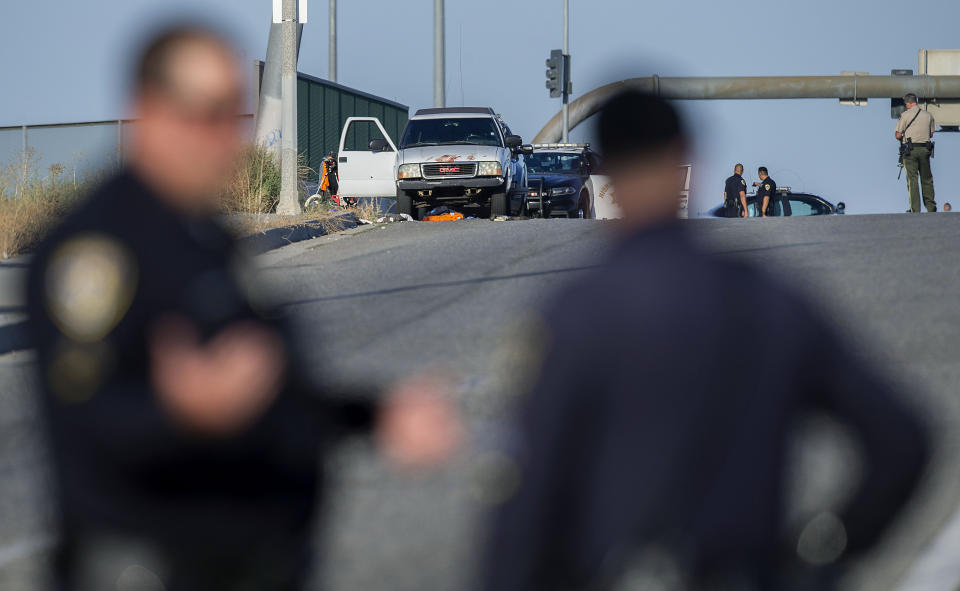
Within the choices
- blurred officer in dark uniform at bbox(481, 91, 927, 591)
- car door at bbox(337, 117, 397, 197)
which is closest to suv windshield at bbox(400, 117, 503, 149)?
car door at bbox(337, 117, 397, 197)

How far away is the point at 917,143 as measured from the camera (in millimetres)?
19188

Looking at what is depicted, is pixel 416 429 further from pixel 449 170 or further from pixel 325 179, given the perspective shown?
pixel 325 179

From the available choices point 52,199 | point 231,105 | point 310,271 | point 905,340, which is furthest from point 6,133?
point 231,105

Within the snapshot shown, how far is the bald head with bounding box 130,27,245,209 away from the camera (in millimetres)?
2205

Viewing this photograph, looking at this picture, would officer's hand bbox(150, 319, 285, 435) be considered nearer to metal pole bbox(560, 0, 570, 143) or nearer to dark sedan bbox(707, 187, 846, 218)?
dark sedan bbox(707, 187, 846, 218)

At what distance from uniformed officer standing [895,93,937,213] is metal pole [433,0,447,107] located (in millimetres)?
11827

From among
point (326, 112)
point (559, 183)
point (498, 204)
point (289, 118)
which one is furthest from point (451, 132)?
point (326, 112)

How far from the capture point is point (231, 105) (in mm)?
2295

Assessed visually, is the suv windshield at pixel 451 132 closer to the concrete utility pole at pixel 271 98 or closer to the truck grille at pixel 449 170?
the truck grille at pixel 449 170

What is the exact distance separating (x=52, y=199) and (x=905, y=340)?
1122 centimetres

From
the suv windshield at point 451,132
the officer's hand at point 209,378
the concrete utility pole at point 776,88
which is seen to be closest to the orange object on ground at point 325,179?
the suv windshield at point 451,132

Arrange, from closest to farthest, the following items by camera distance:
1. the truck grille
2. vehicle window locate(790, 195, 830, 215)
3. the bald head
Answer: the bald head < the truck grille < vehicle window locate(790, 195, 830, 215)

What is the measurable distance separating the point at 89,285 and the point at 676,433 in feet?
3.45

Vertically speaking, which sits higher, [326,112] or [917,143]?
[326,112]
